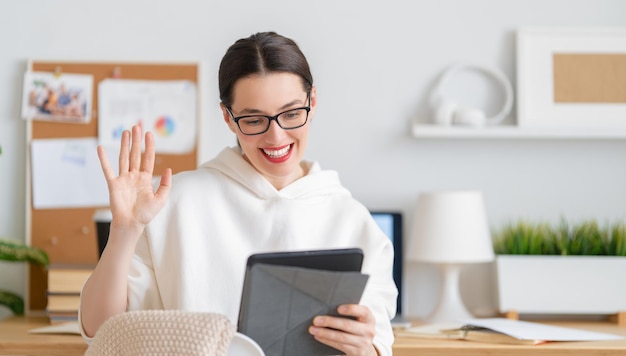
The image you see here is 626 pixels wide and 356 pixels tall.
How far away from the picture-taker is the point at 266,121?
144 cm

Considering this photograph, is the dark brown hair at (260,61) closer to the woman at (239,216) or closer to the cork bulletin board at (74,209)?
the woman at (239,216)

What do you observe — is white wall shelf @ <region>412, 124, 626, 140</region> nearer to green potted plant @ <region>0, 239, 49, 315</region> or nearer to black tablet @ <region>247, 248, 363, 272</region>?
green potted plant @ <region>0, 239, 49, 315</region>

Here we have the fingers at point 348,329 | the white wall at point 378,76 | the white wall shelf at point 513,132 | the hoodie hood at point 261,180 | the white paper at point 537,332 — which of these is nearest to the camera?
the fingers at point 348,329

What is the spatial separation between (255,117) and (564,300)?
1484mm

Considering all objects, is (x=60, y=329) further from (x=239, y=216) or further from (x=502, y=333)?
(x=502, y=333)

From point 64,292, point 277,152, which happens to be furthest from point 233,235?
point 64,292

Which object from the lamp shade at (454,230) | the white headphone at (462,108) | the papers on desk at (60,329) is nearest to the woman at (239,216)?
the papers on desk at (60,329)

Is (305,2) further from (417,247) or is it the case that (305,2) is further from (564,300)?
(564,300)

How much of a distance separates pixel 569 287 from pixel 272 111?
1467 mm

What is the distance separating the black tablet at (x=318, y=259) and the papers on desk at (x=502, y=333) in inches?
38.4

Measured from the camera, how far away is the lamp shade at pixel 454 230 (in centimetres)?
250

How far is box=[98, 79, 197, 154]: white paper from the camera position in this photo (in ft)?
8.82

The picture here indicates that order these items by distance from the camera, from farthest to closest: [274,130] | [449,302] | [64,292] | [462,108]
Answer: [462,108]
[449,302]
[64,292]
[274,130]

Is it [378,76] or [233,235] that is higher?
[378,76]
